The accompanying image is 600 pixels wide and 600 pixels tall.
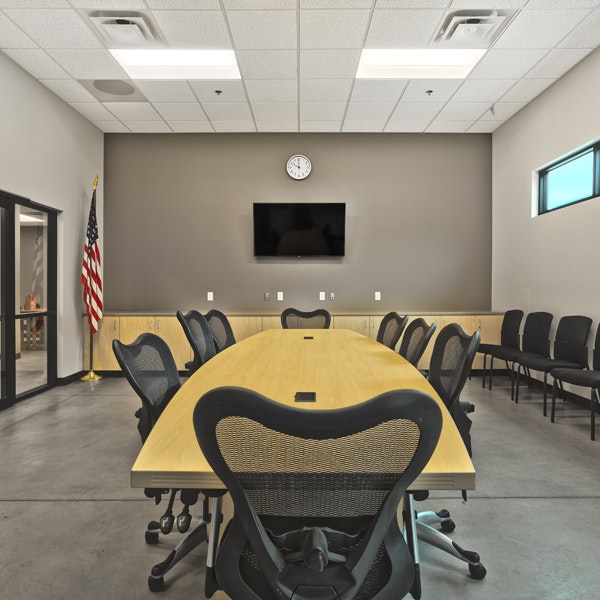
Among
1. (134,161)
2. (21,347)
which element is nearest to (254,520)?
(21,347)

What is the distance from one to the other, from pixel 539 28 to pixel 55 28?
4.25m

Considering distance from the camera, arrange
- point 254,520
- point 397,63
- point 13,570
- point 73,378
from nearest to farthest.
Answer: point 254,520, point 13,570, point 397,63, point 73,378

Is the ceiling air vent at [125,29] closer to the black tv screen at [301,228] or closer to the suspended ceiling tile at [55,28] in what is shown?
the suspended ceiling tile at [55,28]

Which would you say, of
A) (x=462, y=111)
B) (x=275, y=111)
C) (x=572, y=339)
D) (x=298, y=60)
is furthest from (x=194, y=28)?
(x=572, y=339)

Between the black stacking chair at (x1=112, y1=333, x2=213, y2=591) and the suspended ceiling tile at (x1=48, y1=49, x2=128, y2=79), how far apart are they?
360 cm

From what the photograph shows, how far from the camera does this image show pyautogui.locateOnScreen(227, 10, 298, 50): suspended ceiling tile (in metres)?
3.60

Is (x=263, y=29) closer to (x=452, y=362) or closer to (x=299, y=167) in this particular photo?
(x=299, y=167)

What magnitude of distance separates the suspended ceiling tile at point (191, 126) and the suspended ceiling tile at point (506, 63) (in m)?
3.47

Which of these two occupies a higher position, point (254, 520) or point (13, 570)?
point (254, 520)

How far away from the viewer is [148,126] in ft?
20.1

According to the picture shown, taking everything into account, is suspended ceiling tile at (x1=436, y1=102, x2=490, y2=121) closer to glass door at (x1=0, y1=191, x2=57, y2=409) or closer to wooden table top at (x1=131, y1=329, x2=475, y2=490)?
wooden table top at (x1=131, y1=329, x2=475, y2=490)

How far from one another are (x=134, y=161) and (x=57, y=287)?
7.58ft

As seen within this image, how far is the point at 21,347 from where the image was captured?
187 inches

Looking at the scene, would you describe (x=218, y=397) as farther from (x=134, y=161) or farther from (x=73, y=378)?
(x=134, y=161)
